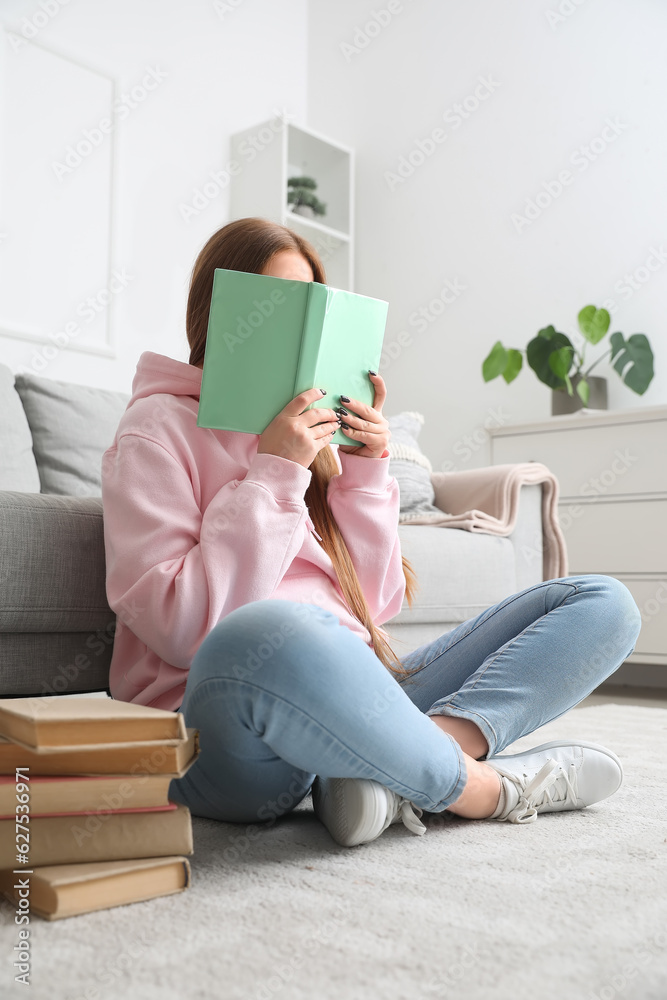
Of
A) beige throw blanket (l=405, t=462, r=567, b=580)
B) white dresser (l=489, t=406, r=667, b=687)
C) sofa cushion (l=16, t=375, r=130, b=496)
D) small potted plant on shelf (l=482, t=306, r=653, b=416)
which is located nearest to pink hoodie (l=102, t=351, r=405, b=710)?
sofa cushion (l=16, t=375, r=130, b=496)

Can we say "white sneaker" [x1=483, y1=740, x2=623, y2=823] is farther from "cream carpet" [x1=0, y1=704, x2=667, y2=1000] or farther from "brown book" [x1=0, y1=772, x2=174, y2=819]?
"brown book" [x1=0, y1=772, x2=174, y2=819]

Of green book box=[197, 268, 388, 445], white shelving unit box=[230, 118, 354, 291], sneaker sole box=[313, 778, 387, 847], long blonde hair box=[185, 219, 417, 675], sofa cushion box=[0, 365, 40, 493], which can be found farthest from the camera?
white shelving unit box=[230, 118, 354, 291]

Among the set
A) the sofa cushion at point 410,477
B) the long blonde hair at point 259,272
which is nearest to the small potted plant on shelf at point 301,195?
the sofa cushion at point 410,477

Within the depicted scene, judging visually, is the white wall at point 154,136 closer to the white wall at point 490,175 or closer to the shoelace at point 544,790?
the white wall at point 490,175

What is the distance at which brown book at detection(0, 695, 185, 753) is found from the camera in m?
0.64

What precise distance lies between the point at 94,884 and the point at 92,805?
0.19 ft

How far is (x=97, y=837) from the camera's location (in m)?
0.68

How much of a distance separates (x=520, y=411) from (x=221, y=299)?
89.2 inches

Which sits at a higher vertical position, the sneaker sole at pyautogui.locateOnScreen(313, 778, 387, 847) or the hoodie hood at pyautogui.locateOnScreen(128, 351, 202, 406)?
the hoodie hood at pyautogui.locateOnScreen(128, 351, 202, 406)

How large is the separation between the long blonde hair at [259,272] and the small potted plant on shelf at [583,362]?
1712 millimetres

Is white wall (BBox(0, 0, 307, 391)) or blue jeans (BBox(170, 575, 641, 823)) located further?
white wall (BBox(0, 0, 307, 391))

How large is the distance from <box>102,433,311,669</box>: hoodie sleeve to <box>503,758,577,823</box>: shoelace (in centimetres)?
35

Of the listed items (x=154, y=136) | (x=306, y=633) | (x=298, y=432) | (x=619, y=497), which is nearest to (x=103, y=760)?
(x=306, y=633)

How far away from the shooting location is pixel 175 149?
9.67 ft
